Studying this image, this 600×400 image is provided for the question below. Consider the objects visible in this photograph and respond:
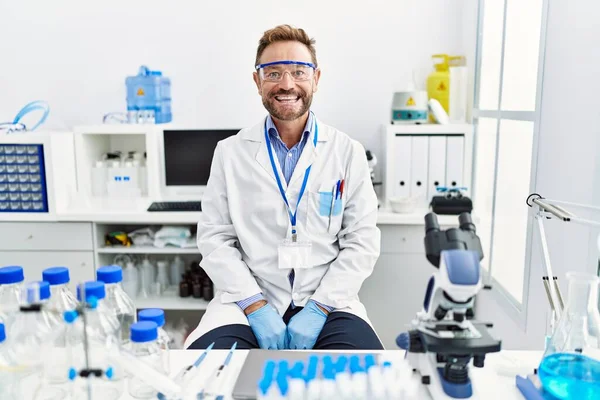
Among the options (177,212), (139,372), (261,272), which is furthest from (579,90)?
(177,212)

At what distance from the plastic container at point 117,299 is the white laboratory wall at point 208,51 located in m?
1.90

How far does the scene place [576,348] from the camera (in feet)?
3.20

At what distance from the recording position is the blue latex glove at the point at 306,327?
5.24ft

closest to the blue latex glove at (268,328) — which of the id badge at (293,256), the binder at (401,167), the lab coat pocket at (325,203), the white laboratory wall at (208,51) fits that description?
the id badge at (293,256)

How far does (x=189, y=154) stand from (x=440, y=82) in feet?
4.69

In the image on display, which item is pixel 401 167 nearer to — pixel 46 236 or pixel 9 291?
pixel 46 236

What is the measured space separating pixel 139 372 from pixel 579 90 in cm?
152

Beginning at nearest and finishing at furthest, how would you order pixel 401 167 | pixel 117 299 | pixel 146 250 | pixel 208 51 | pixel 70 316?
1. pixel 70 316
2. pixel 117 299
3. pixel 146 250
4. pixel 401 167
5. pixel 208 51

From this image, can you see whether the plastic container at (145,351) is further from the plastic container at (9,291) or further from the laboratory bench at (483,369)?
the plastic container at (9,291)

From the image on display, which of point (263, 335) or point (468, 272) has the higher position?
point (468, 272)

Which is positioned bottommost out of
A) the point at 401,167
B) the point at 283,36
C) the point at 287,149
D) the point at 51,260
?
the point at 51,260

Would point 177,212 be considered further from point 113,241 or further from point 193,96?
point 193,96

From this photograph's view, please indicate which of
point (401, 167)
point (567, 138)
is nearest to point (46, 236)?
point (401, 167)

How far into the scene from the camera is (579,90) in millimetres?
1638
